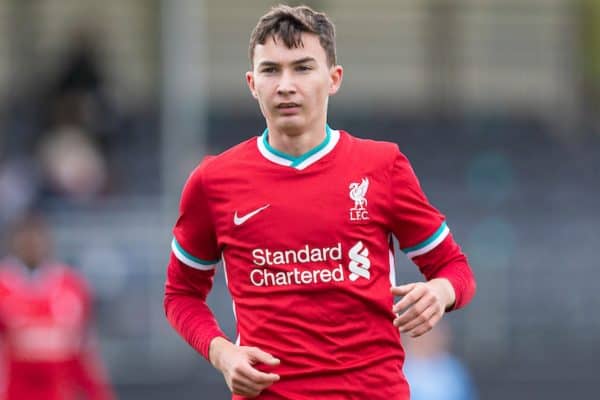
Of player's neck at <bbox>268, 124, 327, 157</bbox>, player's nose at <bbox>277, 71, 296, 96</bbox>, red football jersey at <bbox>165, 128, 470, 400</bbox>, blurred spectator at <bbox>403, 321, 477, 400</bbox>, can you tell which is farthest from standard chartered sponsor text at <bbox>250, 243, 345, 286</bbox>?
blurred spectator at <bbox>403, 321, 477, 400</bbox>

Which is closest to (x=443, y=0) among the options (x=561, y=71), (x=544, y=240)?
(x=561, y=71)

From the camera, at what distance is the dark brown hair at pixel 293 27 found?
14.3 ft

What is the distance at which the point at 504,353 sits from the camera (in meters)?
14.2

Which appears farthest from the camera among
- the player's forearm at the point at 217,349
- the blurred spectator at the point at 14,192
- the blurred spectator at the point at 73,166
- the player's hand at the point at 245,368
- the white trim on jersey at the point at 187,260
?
the blurred spectator at the point at 73,166

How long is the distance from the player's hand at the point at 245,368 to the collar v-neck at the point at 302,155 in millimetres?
611

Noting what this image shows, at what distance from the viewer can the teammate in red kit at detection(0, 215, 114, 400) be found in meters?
9.55

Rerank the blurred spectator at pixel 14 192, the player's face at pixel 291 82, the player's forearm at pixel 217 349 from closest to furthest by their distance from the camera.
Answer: the player's forearm at pixel 217 349, the player's face at pixel 291 82, the blurred spectator at pixel 14 192

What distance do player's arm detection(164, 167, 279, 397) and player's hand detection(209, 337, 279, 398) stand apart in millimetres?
65

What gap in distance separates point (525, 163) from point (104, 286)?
7060mm

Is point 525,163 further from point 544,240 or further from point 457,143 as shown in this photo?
point 544,240

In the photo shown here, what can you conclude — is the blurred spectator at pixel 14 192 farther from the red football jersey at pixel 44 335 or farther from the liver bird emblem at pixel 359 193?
the liver bird emblem at pixel 359 193

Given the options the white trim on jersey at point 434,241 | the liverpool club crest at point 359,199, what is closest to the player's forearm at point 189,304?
the liverpool club crest at point 359,199

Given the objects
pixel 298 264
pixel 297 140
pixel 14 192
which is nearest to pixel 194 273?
pixel 298 264

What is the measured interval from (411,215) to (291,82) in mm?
558
